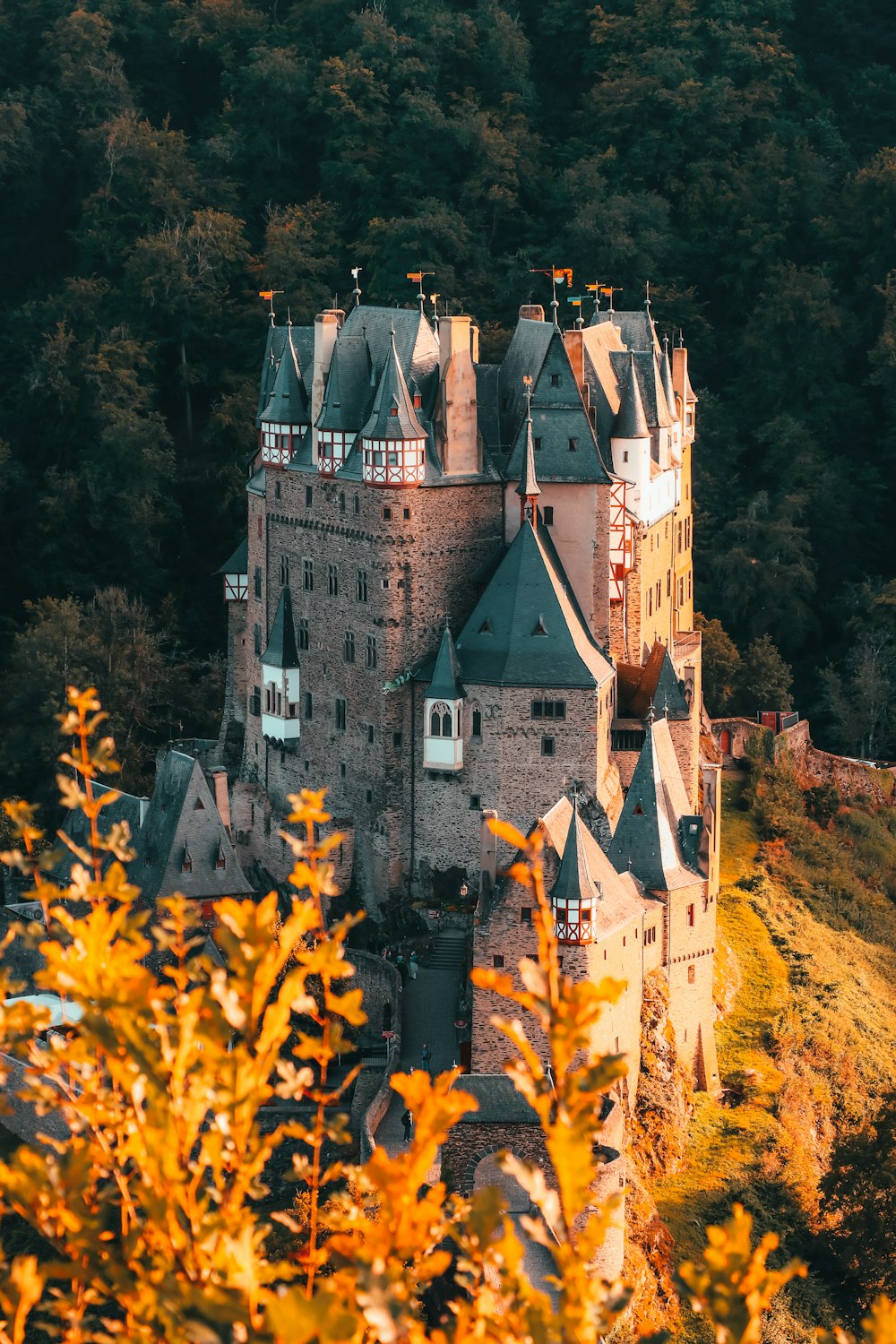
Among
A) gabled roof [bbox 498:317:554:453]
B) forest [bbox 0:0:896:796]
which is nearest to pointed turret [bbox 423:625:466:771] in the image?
gabled roof [bbox 498:317:554:453]

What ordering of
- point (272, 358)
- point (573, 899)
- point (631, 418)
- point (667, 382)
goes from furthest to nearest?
point (667, 382) < point (272, 358) < point (631, 418) < point (573, 899)

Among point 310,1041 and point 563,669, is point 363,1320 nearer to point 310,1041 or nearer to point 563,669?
point 310,1041

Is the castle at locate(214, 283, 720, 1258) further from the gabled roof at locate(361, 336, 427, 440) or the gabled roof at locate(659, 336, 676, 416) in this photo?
the gabled roof at locate(659, 336, 676, 416)

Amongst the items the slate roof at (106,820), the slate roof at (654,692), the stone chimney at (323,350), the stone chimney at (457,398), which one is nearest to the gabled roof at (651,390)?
the stone chimney at (457,398)

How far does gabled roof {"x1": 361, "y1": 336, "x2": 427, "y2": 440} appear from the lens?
160 feet

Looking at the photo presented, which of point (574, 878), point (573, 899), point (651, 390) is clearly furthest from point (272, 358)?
point (573, 899)

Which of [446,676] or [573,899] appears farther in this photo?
[446,676]

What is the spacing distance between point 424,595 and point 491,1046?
1198cm

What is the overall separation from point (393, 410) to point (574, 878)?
40.4 feet

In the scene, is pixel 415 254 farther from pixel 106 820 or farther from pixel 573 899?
pixel 573 899

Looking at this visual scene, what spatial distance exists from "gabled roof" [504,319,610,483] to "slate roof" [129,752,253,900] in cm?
1015

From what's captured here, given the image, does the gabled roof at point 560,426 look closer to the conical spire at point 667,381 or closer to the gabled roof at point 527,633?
the gabled roof at point 527,633

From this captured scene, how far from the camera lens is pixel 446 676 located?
4869 cm

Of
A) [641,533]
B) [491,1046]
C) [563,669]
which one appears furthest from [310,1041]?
[641,533]
